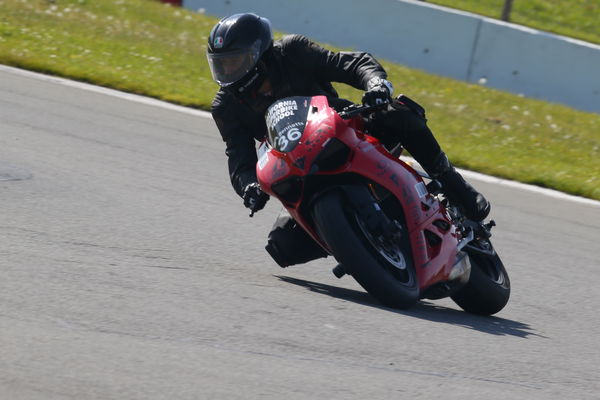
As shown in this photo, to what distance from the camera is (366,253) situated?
15.2 feet

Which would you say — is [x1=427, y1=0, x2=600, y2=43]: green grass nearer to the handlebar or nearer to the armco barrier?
the armco barrier

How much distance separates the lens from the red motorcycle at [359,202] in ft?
15.4

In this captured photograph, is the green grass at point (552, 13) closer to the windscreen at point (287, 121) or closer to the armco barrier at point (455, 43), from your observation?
the armco barrier at point (455, 43)

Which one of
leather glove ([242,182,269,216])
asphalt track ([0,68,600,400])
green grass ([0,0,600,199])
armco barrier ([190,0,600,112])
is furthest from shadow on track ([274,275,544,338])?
armco barrier ([190,0,600,112])

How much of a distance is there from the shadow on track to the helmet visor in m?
1.11

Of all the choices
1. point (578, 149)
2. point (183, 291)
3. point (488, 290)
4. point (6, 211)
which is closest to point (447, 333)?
point (488, 290)

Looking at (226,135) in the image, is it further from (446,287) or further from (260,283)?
(446,287)

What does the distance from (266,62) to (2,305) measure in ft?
6.47

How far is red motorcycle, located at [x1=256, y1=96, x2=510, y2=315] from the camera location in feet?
15.4

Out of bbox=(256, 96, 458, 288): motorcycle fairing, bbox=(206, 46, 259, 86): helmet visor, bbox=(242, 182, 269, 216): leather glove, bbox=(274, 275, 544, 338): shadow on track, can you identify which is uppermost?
bbox=(206, 46, 259, 86): helmet visor

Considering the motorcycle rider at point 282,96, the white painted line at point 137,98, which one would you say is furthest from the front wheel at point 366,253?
the white painted line at point 137,98

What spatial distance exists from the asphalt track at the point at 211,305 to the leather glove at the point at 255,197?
0.39 metres

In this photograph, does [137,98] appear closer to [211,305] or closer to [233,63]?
[233,63]

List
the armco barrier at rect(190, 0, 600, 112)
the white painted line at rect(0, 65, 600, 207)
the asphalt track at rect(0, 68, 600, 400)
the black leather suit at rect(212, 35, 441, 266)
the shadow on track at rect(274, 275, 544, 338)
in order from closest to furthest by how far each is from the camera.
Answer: the asphalt track at rect(0, 68, 600, 400) < the shadow on track at rect(274, 275, 544, 338) < the black leather suit at rect(212, 35, 441, 266) < the white painted line at rect(0, 65, 600, 207) < the armco barrier at rect(190, 0, 600, 112)
